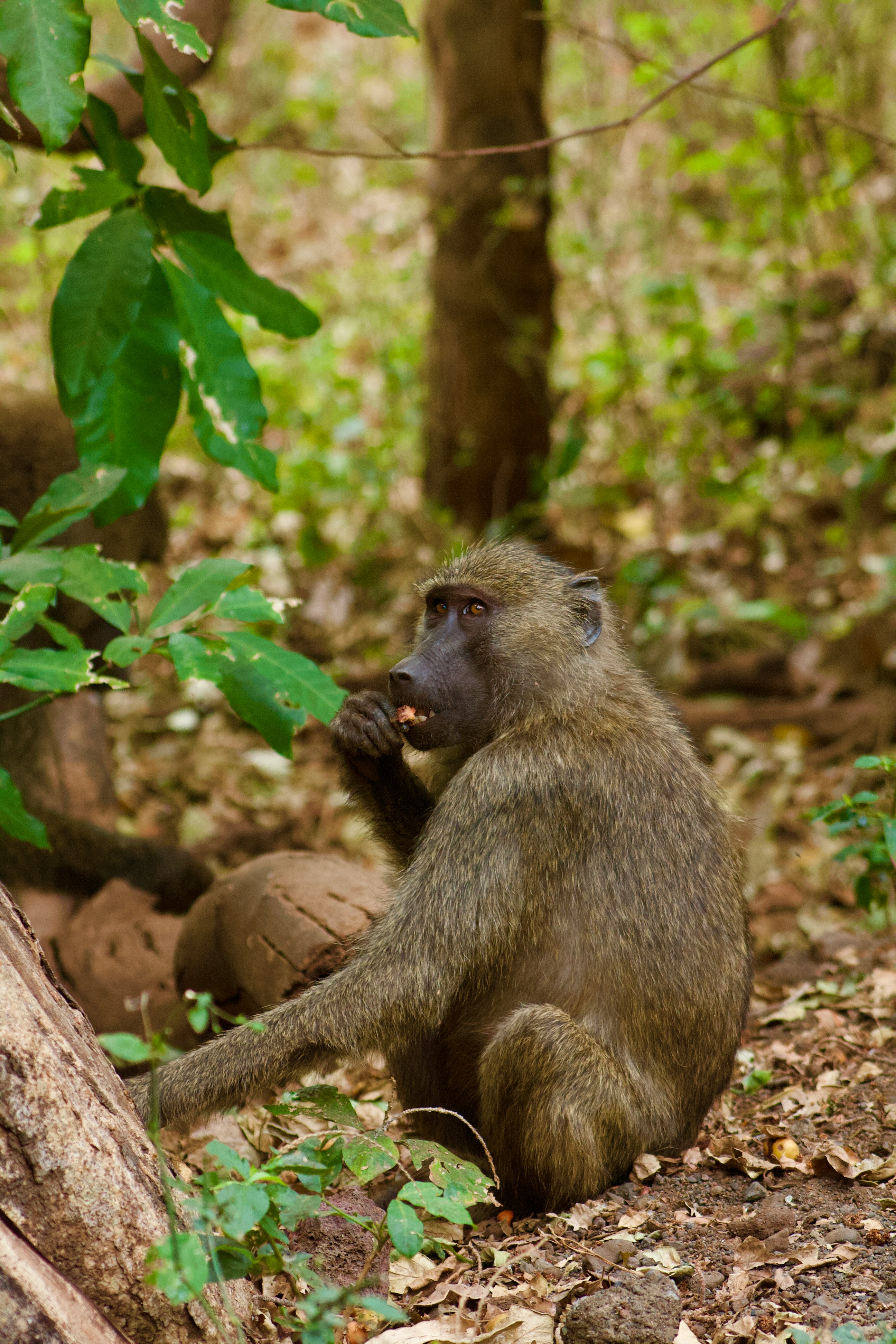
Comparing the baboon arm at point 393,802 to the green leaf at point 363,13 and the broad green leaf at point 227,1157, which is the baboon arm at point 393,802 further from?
the green leaf at point 363,13

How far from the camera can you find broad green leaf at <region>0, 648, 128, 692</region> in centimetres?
271

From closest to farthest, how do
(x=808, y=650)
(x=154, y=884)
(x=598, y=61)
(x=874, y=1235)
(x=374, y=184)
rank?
(x=874, y=1235) → (x=154, y=884) → (x=808, y=650) → (x=598, y=61) → (x=374, y=184)

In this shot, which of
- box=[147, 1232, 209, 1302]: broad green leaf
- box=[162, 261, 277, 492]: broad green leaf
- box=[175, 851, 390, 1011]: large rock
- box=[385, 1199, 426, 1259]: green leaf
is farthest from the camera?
box=[175, 851, 390, 1011]: large rock

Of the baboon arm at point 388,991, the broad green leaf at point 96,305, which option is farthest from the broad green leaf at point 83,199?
the baboon arm at point 388,991

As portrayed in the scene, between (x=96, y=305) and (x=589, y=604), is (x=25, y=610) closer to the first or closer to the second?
(x=96, y=305)

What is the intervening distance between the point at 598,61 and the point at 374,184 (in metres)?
2.77

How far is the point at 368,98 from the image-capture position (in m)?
13.6

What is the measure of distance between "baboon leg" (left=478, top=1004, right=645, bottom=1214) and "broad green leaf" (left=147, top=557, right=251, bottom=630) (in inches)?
49.3

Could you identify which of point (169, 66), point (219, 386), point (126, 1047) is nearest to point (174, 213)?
point (219, 386)

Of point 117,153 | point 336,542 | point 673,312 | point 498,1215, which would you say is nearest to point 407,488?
point 336,542

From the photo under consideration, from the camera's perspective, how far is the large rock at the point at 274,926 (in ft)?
11.8

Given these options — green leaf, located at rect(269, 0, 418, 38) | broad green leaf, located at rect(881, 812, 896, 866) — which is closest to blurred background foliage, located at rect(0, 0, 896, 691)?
broad green leaf, located at rect(881, 812, 896, 866)

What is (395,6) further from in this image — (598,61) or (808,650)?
(598,61)

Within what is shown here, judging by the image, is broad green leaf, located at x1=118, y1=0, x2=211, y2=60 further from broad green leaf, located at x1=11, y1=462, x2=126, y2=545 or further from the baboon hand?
the baboon hand
